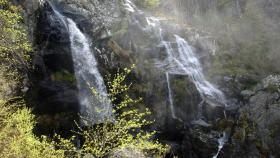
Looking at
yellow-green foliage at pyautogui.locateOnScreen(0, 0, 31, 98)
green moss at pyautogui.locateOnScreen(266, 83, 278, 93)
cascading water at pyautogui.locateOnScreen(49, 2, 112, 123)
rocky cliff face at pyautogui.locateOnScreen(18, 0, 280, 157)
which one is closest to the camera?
yellow-green foliage at pyautogui.locateOnScreen(0, 0, 31, 98)

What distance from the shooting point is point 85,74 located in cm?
2334

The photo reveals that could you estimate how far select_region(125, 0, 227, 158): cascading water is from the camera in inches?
1064

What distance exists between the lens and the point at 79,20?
82.8ft

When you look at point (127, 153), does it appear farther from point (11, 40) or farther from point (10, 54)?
point (10, 54)

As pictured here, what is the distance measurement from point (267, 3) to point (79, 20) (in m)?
23.3

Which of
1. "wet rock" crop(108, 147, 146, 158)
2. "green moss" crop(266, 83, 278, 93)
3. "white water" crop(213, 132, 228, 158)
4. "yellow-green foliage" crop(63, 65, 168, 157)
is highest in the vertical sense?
"yellow-green foliage" crop(63, 65, 168, 157)

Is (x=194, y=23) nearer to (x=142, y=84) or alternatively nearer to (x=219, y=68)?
(x=219, y=68)

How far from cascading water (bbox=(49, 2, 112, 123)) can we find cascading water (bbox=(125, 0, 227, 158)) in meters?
6.24

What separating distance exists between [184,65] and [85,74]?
9785 mm

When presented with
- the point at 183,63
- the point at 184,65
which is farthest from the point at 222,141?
the point at 183,63

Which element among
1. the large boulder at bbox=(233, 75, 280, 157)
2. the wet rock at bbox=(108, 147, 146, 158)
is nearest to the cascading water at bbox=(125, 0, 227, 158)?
the large boulder at bbox=(233, 75, 280, 157)

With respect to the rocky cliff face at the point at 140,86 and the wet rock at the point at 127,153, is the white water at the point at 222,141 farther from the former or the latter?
the wet rock at the point at 127,153

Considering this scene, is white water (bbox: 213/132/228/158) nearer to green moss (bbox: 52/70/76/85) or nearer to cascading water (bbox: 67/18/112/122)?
cascading water (bbox: 67/18/112/122)


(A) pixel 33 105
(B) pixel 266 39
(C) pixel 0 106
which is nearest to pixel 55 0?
(A) pixel 33 105
